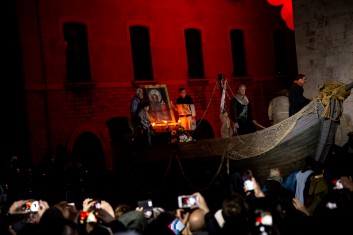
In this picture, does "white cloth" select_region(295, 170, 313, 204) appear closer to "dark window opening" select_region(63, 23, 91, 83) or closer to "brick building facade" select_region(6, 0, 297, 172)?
"brick building facade" select_region(6, 0, 297, 172)

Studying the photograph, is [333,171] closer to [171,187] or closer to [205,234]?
[171,187]

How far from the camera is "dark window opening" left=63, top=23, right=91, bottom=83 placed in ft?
65.9

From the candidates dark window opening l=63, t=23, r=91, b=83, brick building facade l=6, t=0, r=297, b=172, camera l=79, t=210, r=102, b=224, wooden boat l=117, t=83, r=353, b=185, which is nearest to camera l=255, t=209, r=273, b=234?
camera l=79, t=210, r=102, b=224

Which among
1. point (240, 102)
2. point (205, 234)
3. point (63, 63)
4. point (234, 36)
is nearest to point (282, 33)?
point (234, 36)

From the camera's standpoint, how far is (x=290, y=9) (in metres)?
15.9

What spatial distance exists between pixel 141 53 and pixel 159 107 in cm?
430

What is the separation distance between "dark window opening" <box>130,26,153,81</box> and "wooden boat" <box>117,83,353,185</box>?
7683 mm

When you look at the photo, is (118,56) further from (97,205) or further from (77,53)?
(97,205)

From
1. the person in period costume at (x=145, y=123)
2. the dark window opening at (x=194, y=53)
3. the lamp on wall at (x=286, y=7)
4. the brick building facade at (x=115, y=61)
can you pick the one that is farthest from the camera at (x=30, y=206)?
the dark window opening at (x=194, y=53)

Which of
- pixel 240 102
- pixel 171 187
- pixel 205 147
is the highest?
pixel 240 102

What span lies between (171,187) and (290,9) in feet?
17.3

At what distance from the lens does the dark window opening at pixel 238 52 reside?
25.5m

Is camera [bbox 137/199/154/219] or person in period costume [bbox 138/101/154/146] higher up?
person in period costume [bbox 138/101/154/146]

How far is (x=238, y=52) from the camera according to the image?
25.6 metres
